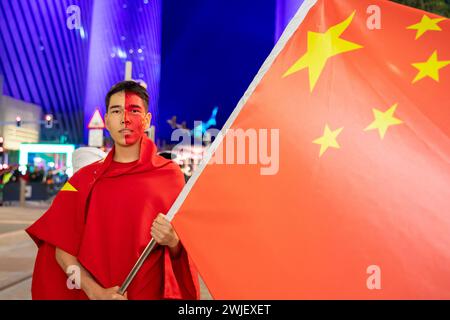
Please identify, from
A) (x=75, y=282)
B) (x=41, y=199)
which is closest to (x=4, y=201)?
(x=41, y=199)

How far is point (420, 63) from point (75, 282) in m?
1.78

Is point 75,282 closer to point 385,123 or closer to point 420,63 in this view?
point 385,123

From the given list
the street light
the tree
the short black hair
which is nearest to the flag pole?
the short black hair

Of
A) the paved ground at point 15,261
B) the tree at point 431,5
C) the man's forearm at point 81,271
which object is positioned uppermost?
the tree at point 431,5

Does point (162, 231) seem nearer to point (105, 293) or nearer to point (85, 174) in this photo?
point (105, 293)

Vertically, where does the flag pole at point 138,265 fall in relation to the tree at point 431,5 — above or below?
below

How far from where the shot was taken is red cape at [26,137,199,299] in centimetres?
257

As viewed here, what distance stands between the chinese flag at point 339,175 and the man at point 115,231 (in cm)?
25

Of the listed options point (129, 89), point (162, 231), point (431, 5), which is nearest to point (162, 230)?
point (162, 231)

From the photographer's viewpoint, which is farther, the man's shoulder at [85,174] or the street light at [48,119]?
the street light at [48,119]

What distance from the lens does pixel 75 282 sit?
2588 mm

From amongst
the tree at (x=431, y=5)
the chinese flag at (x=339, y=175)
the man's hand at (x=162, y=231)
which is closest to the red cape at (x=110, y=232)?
the man's hand at (x=162, y=231)

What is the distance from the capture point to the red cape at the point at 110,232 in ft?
8.45

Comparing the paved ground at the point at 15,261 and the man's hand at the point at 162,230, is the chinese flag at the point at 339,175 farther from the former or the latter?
the paved ground at the point at 15,261
